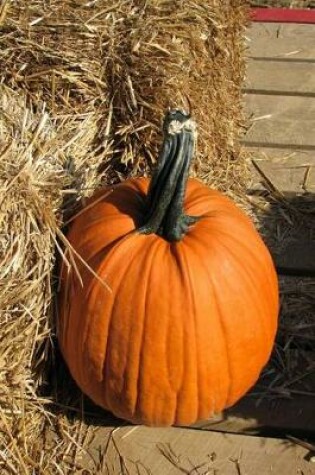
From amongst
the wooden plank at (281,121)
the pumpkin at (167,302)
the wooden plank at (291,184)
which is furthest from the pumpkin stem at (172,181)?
the wooden plank at (281,121)

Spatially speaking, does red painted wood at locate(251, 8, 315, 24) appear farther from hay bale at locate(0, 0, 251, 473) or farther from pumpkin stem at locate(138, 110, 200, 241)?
pumpkin stem at locate(138, 110, 200, 241)

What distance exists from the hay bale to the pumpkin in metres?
0.13

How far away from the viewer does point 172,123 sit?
6.27ft

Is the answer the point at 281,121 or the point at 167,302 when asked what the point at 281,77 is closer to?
the point at 281,121

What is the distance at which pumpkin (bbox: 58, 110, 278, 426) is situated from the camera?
1.99 metres

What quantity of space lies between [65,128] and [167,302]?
0.75 metres

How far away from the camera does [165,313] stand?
1985 millimetres

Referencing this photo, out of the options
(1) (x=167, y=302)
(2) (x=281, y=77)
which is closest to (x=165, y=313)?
(1) (x=167, y=302)

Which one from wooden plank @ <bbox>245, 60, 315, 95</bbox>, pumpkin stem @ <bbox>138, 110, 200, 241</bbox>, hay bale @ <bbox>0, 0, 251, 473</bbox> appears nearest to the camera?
pumpkin stem @ <bbox>138, 110, 200, 241</bbox>

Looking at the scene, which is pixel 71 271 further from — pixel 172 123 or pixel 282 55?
pixel 282 55

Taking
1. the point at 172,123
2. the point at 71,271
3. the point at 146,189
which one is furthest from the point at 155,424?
the point at 172,123

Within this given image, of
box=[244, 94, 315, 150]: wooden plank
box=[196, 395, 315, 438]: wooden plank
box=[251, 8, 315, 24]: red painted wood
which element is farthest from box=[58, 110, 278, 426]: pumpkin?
box=[251, 8, 315, 24]: red painted wood

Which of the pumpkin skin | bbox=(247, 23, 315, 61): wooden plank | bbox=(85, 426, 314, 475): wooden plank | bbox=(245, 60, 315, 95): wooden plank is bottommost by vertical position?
bbox=(85, 426, 314, 475): wooden plank

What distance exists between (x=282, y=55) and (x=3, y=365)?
214 cm
